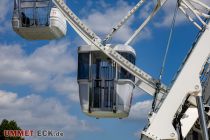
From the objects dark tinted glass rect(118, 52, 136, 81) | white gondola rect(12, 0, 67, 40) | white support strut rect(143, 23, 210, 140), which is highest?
white gondola rect(12, 0, 67, 40)

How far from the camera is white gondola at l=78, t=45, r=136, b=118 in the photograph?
26.6 m

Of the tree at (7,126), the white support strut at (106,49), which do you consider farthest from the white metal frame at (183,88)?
the tree at (7,126)

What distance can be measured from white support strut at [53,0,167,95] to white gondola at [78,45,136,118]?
0.30 metres

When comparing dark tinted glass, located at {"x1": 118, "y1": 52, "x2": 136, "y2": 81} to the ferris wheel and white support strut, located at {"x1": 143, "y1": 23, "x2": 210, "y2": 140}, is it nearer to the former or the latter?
the ferris wheel

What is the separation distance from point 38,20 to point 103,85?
477cm

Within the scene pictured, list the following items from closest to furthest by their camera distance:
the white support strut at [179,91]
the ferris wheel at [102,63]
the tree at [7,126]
→ 1. the white support strut at [179,91]
2. the ferris wheel at [102,63]
3. the tree at [7,126]

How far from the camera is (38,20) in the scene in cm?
2702

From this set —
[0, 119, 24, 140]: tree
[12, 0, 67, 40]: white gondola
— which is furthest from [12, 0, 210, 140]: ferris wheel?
[0, 119, 24, 140]: tree

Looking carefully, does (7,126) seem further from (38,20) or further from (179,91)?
(179,91)

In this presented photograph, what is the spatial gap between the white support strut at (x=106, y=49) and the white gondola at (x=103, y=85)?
11.7 inches

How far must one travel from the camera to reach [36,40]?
27.5m

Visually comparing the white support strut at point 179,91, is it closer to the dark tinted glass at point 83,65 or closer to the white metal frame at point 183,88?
the white metal frame at point 183,88

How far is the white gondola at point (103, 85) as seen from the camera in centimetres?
2661

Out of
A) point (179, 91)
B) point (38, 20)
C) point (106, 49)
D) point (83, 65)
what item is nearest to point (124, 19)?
point (106, 49)
